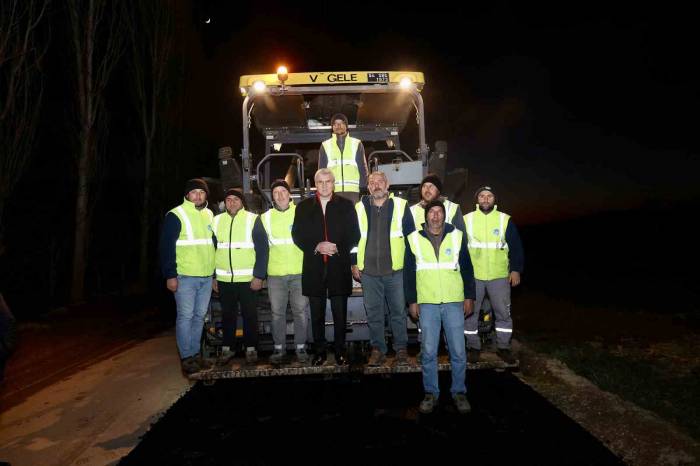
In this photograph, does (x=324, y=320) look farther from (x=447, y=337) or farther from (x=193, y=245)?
(x=193, y=245)

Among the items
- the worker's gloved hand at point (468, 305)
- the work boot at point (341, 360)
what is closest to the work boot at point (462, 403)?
the worker's gloved hand at point (468, 305)

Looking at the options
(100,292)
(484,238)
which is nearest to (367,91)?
(484,238)

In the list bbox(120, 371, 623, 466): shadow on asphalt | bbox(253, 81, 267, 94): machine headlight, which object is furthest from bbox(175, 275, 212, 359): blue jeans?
bbox(253, 81, 267, 94): machine headlight

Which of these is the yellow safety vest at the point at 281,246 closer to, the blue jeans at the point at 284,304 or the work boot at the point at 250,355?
the blue jeans at the point at 284,304

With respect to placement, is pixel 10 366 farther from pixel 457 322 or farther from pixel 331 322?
pixel 457 322

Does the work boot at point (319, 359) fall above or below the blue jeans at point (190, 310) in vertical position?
below

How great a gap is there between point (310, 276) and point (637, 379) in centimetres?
399

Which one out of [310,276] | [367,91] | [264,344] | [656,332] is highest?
[367,91]

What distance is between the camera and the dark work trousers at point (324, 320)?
5.51 m

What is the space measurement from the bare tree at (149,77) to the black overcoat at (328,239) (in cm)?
1308

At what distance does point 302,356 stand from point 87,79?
466 inches

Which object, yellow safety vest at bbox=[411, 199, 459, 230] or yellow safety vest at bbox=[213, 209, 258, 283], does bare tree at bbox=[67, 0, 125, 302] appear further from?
yellow safety vest at bbox=[411, 199, 459, 230]

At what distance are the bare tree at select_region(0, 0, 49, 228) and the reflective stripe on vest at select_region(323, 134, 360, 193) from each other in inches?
304

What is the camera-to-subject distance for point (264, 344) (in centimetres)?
594
